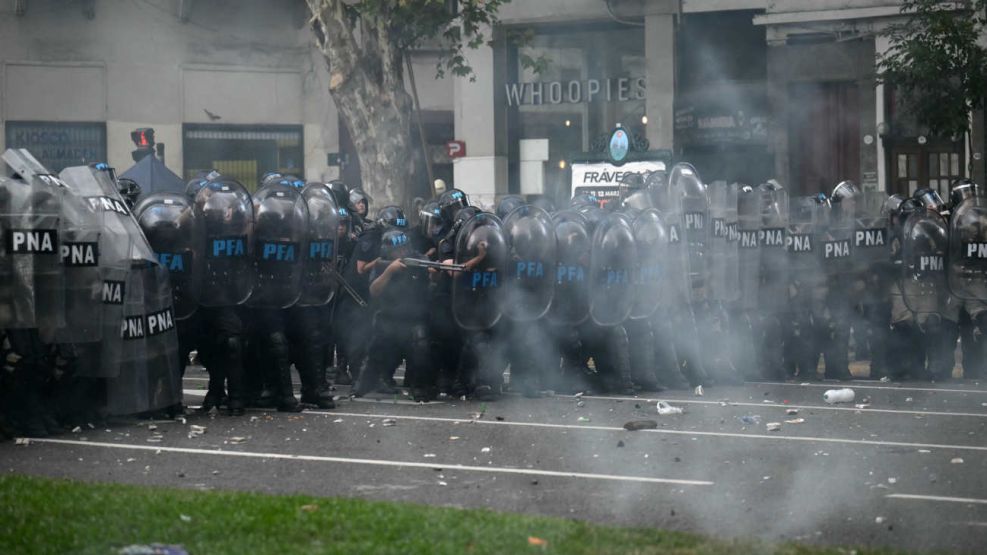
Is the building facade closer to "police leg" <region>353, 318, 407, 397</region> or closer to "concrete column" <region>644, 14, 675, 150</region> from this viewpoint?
"concrete column" <region>644, 14, 675, 150</region>

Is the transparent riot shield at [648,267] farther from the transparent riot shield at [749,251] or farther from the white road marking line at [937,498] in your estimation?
the white road marking line at [937,498]

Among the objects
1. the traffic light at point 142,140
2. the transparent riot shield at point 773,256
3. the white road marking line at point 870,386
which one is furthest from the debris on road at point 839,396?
the traffic light at point 142,140

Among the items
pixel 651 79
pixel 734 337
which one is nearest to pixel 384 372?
pixel 734 337

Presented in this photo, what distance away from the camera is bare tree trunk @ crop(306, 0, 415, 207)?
66.7ft

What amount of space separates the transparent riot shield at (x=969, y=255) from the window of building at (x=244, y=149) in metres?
16.9

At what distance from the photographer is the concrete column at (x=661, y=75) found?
25859 mm

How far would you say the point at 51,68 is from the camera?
25.9 metres

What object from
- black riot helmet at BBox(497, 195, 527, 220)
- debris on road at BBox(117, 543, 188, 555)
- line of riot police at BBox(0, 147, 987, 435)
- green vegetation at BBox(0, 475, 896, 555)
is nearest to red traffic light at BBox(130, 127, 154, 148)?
line of riot police at BBox(0, 147, 987, 435)

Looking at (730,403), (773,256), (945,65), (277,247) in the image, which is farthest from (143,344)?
(945,65)

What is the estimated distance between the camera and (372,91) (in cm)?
2055

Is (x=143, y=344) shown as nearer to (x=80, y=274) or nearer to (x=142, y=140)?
(x=80, y=274)

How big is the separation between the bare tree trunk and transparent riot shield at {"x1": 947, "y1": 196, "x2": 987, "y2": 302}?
9.06 m

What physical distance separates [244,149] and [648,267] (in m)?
16.9

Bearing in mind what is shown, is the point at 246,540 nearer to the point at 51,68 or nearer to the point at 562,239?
the point at 562,239
